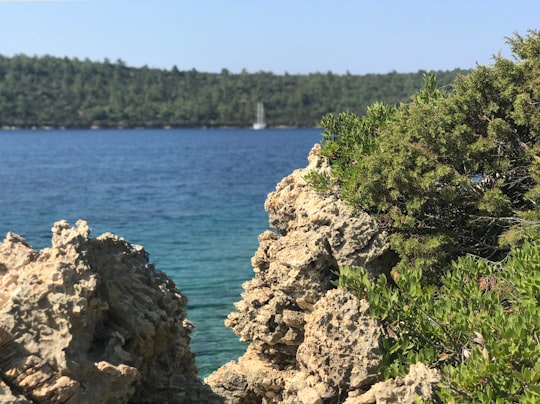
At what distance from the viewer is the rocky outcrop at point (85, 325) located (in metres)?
4.60

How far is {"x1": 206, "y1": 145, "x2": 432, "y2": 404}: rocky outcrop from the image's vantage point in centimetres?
565

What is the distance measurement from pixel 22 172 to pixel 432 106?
2251 inches

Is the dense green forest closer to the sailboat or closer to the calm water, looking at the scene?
the sailboat

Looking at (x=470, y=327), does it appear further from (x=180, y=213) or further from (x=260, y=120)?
(x=260, y=120)

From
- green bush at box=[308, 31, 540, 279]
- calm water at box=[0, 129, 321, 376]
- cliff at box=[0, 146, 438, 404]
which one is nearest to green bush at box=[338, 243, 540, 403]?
cliff at box=[0, 146, 438, 404]

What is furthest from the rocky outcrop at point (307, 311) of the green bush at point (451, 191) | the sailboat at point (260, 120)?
the sailboat at point (260, 120)

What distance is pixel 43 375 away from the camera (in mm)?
4566

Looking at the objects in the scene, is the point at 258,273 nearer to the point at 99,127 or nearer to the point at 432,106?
the point at 432,106

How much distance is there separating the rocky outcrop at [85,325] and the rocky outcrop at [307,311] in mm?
1113

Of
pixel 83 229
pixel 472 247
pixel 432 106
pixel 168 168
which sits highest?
pixel 432 106

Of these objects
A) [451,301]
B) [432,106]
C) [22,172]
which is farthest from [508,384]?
[22,172]

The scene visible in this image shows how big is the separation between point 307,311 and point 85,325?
8.85ft

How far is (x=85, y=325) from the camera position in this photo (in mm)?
5004

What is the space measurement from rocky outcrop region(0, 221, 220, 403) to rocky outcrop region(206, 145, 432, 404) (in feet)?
3.65
